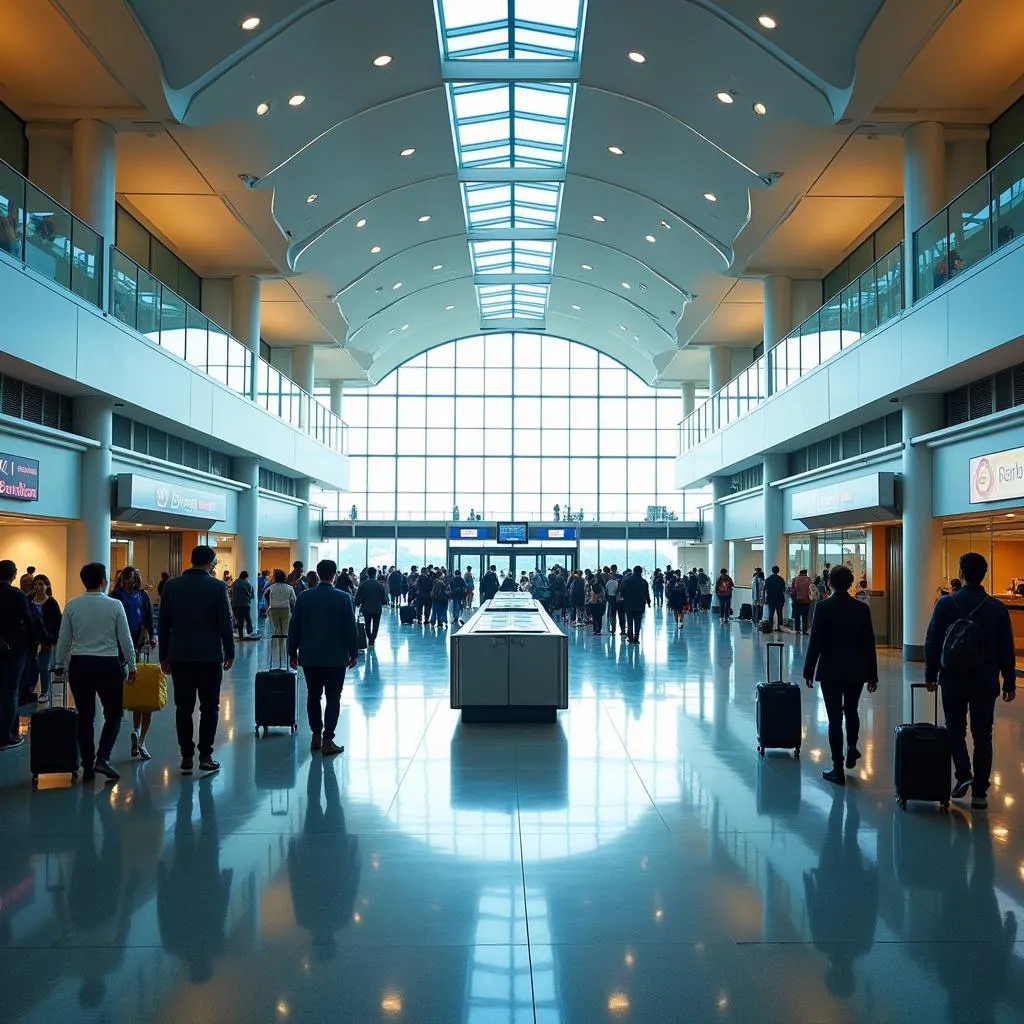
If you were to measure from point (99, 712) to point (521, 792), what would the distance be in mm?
6284

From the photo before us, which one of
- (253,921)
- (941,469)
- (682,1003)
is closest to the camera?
(682,1003)

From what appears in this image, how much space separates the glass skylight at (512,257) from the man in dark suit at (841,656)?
27.8 meters

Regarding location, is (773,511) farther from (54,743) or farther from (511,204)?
(54,743)

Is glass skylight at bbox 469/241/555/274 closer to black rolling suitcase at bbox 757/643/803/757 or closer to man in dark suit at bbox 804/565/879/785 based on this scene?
black rolling suitcase at bbox 757/643/803/757

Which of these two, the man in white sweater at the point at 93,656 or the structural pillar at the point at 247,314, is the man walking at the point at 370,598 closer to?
the structural pillar at the point at 247,314

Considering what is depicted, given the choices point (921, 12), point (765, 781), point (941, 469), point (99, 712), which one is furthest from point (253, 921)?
point (941, 469)

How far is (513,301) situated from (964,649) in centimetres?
3931

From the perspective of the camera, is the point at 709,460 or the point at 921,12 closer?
the point at 921,12

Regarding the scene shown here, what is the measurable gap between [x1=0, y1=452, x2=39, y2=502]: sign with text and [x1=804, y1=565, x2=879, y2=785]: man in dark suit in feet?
35.8

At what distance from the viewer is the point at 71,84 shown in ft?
49.1

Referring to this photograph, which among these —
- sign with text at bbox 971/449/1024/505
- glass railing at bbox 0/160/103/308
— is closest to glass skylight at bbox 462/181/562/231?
glass railing at bbox 0/160/103/308

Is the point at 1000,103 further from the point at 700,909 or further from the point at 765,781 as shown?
the point at 700,909

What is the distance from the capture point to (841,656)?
26.9ft

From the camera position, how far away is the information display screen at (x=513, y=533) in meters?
44.8
